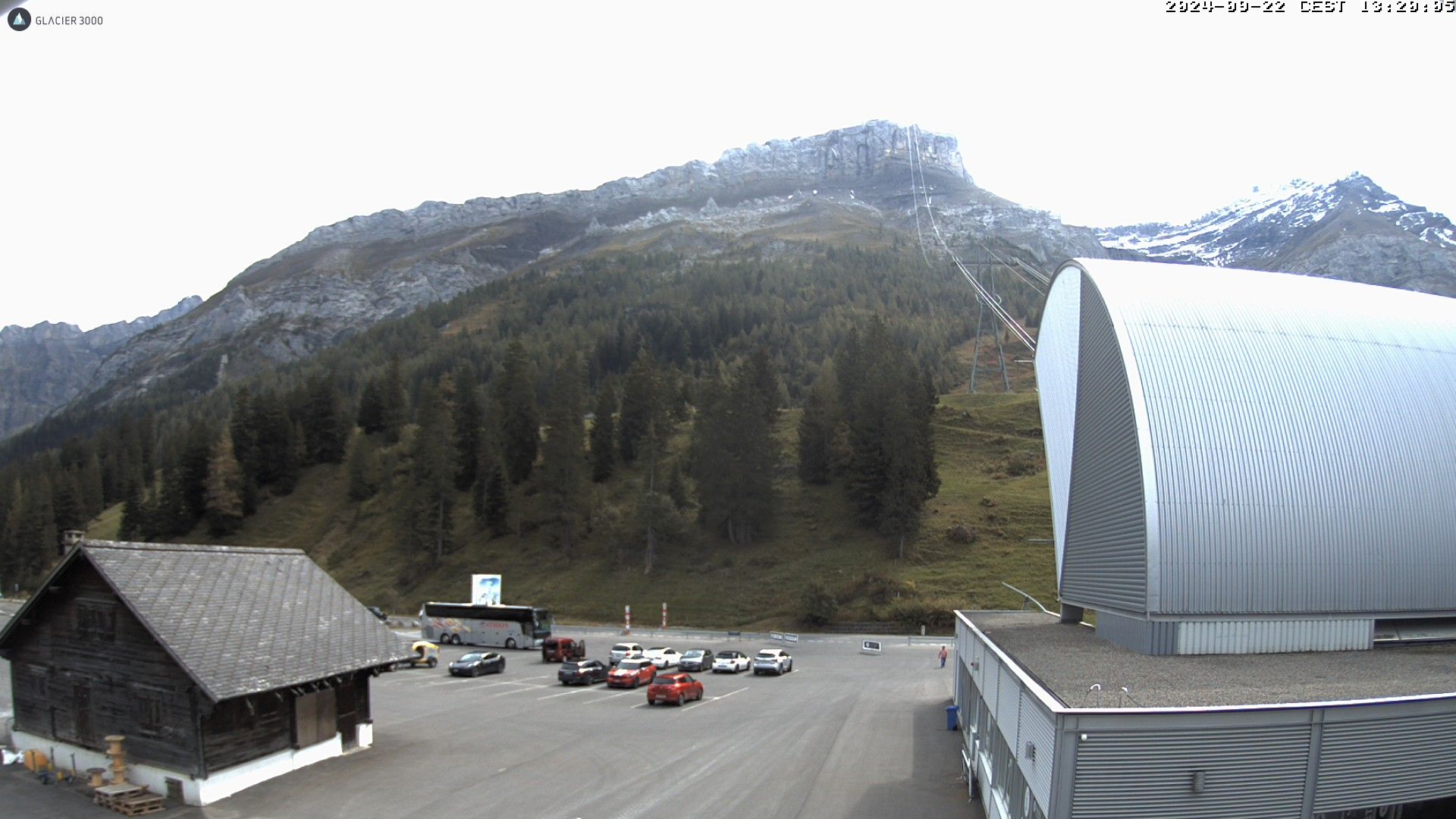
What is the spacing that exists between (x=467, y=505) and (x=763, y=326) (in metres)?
64.1

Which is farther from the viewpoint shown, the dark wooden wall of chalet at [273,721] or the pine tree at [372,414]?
the pine tree at [372,414]

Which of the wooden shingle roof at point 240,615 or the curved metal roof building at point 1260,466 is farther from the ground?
the curved metal roof building at point 1260,466

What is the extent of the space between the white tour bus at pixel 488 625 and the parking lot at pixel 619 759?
1499cm

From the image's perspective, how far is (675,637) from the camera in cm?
6166

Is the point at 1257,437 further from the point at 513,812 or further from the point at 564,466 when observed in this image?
the point at 564,466

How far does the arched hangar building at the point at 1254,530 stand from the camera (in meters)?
14.4

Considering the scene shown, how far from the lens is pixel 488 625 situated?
189ft

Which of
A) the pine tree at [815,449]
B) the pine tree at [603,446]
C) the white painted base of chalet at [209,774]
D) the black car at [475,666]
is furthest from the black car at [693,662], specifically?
the pine tree at [603,446]

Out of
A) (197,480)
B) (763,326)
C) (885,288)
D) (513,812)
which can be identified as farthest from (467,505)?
(885,288)

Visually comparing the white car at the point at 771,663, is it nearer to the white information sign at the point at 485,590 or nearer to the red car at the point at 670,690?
the red car at the point at 670,690

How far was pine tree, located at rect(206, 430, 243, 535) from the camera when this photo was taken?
9531cm

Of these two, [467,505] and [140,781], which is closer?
[140,781]

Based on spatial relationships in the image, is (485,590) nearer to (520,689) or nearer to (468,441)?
(520,689)

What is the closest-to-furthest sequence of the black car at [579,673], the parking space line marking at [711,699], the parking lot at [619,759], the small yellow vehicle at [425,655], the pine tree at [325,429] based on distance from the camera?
the parking lot at [619,759]
the parking space line marking at [711,699]
the black car at [579,673]
the small yellow vehicle at [425,655]
the pine tree at [325,429]
